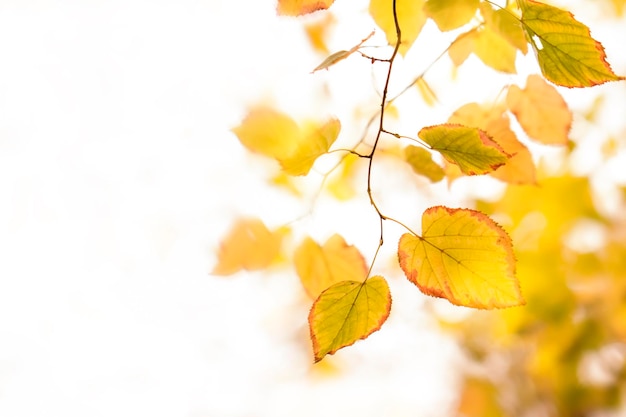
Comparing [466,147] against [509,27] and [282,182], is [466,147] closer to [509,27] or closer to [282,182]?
[509,27]

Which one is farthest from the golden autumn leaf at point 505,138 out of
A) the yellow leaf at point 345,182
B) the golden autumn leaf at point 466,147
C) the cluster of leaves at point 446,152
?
the yellow leaf at point 345,182

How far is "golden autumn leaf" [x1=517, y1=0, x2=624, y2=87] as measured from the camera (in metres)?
0.29

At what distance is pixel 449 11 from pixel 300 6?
0.37 feet

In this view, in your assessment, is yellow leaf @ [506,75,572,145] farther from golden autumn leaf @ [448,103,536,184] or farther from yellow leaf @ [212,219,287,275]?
yellow leaf @ [212,219,287,275]

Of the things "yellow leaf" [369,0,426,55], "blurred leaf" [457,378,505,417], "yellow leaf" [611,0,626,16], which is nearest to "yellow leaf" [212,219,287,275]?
"yellow leaf" [369,0,426,55]

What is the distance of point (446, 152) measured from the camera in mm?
320

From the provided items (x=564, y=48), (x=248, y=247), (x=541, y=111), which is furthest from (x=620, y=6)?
(x=248, y=247)

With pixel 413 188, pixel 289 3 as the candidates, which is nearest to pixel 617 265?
A: pixel 413 188

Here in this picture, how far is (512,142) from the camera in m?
0.43

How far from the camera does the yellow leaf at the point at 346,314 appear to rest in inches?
11.6

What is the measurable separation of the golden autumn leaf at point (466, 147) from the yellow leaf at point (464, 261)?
28 mm

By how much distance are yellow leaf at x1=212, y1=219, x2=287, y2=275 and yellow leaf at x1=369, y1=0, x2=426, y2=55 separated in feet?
0.69

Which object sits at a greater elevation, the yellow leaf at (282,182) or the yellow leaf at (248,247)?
the yellow leaf at (282,182)

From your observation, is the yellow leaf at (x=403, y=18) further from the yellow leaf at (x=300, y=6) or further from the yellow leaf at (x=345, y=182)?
the yellow leaf at (x=345, y=182)
